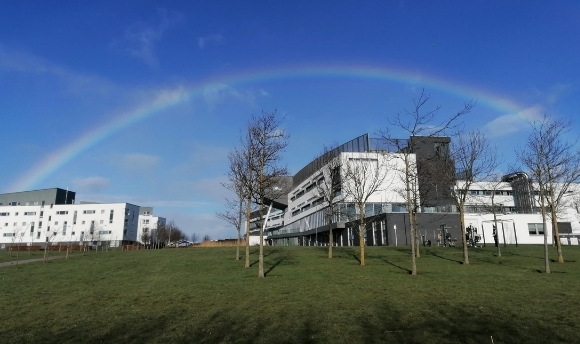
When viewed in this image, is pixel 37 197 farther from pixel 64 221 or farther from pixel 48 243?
pixel 48 243

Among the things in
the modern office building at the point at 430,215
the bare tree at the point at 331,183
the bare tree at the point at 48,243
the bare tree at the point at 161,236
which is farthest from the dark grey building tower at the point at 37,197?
the bare tree at the point at 331,183

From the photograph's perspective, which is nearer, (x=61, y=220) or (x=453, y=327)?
(x=453, y=327)

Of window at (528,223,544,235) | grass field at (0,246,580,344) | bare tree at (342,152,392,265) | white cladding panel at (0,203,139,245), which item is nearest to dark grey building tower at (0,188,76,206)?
white cladding panel at (0,203,139,245)

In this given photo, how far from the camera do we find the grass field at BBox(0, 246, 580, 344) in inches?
328

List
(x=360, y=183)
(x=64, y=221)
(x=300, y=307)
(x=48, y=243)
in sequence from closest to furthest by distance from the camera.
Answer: (x=300, y=307), (x=360, y=183), (x=48, y=243), (x=64, y=221)

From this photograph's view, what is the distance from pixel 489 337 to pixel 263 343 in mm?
4474

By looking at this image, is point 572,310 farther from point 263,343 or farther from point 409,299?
point 263,343

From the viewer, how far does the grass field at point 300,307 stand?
8.32 metres

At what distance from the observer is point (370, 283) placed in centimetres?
1530

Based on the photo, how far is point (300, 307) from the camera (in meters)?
11.0

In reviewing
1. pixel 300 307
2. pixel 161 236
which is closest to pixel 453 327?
pixel 300 307

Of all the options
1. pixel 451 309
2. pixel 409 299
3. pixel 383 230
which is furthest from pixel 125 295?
pixel 383 230

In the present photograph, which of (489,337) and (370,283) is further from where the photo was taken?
(370,283)

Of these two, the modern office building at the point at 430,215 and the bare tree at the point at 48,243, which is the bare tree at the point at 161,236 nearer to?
the bare tree at the point at 48,243
